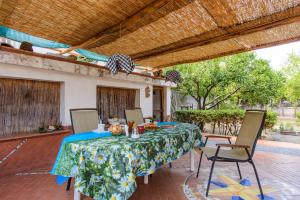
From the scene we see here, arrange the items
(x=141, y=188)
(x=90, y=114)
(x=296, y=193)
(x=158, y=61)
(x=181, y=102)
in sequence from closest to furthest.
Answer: (x=296, y=193) < (x=141, y=188) < (x=90, y=114) < (x=158, y=61) < (x=181, y=102)

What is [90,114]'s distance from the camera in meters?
3.37

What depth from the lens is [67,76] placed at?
439 cm

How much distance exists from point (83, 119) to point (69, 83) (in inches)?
60.4

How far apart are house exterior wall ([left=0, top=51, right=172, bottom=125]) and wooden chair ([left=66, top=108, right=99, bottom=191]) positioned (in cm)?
126

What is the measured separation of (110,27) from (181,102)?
6.94 meters

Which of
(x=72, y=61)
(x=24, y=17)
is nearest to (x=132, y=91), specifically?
(x=72, y=61)

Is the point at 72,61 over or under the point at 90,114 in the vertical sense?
over

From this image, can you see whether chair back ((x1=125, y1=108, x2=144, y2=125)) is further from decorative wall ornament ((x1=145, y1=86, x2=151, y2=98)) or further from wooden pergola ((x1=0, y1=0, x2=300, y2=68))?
A: decorative wall ornament ((x1=145, y1=86, x2=151, y2=98))

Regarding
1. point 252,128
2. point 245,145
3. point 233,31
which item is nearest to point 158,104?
point 233,31

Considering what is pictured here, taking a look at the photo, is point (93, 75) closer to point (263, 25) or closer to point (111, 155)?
point (111, 155)

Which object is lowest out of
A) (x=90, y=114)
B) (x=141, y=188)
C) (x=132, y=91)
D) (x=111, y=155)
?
(x=141, y=188)

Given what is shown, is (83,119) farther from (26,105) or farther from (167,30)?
(167,30)

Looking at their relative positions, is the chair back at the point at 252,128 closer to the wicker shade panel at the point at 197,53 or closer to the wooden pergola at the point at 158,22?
the wooden pergola at the point at 158,22

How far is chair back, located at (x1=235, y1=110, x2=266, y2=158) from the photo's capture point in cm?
296
